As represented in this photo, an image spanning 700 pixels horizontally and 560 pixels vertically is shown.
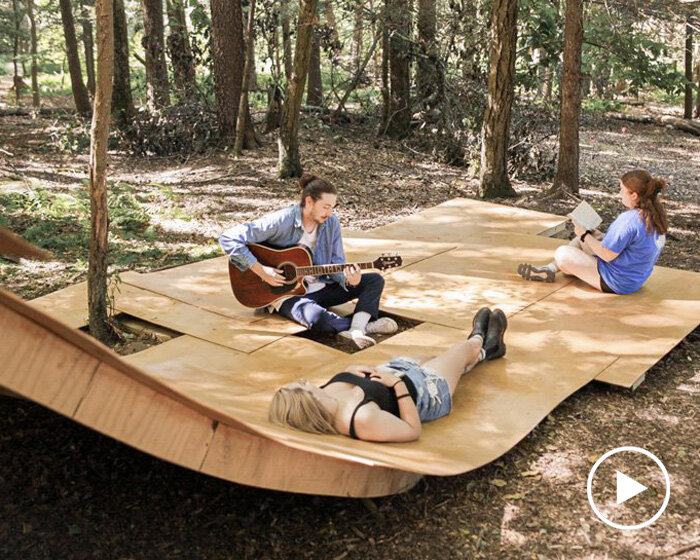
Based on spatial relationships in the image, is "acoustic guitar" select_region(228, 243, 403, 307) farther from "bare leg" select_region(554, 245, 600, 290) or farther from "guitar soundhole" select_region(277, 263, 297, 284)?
"bare leg" select_region(554, 245, 600, 290)

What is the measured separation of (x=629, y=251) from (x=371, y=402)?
3.04 m

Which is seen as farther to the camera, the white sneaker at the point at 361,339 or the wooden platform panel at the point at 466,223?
the wooden platform panel at the point at 466,223

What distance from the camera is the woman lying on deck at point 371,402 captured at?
3408 millimetres

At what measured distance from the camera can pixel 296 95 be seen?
949cm

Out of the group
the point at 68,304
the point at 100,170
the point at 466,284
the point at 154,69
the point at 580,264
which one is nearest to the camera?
the point at 100,170

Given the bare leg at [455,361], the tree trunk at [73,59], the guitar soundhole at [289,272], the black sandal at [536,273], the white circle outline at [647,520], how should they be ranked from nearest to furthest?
the white circle outline at [647,520], the bare leg at [455,361], the guitar soundhole at [289,272], the black sandal at [536,273], the tree trunk at [73,59]

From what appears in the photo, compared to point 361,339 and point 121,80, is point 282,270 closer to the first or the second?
point 361,339

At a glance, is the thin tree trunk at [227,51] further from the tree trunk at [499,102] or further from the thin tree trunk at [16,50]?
the thin tree trunk at [16,50]

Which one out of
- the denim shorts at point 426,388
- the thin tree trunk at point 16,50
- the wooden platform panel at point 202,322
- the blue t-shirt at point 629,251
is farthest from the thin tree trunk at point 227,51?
the thin tree trunk at point 16,50

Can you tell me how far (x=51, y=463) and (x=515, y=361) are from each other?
2.74 metres

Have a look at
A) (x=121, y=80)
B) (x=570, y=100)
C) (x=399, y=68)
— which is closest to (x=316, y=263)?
(x=570, y=100)

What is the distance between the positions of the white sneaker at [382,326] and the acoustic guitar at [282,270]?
0.40 m

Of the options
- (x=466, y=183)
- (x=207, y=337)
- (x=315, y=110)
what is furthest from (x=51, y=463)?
(x=315, y=110)

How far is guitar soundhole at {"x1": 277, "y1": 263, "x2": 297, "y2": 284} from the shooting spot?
523 cm
